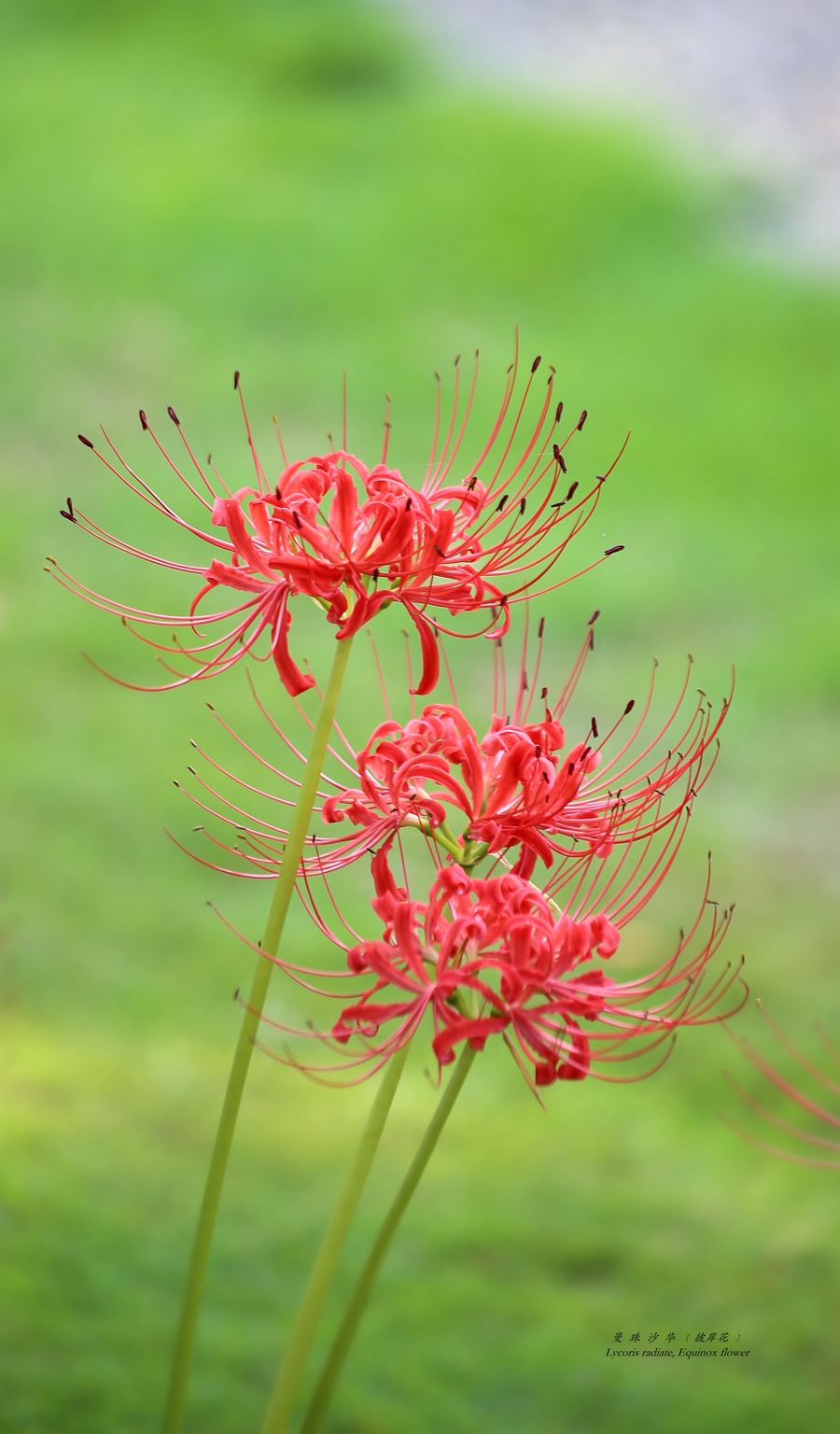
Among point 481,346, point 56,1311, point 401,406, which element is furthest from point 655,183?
point 56,1311

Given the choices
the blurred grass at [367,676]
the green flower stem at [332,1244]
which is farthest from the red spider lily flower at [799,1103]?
the blurred grass at [367,676]

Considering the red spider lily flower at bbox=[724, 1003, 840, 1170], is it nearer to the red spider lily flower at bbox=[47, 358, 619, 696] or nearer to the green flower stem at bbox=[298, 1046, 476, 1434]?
the green flower stem at bbox=[298, 1046, 476, 1434]

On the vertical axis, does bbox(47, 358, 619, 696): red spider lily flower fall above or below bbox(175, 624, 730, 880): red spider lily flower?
above

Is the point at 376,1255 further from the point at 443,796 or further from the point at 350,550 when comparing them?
the point at 350,550

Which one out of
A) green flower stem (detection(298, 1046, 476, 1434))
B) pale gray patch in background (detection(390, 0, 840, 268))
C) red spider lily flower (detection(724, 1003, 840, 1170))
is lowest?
green flower stem (detection(298, 1046, 476, 1434))

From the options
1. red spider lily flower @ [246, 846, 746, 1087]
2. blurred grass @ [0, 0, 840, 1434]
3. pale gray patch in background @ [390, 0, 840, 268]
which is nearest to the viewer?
red spider lily flower @ [246, 846, 746, 1087]

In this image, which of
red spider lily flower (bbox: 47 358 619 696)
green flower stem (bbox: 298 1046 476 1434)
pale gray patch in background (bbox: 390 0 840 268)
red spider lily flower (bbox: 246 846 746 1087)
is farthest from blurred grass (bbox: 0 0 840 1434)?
red spider lily flower (bbox: 47 358 619 696)
